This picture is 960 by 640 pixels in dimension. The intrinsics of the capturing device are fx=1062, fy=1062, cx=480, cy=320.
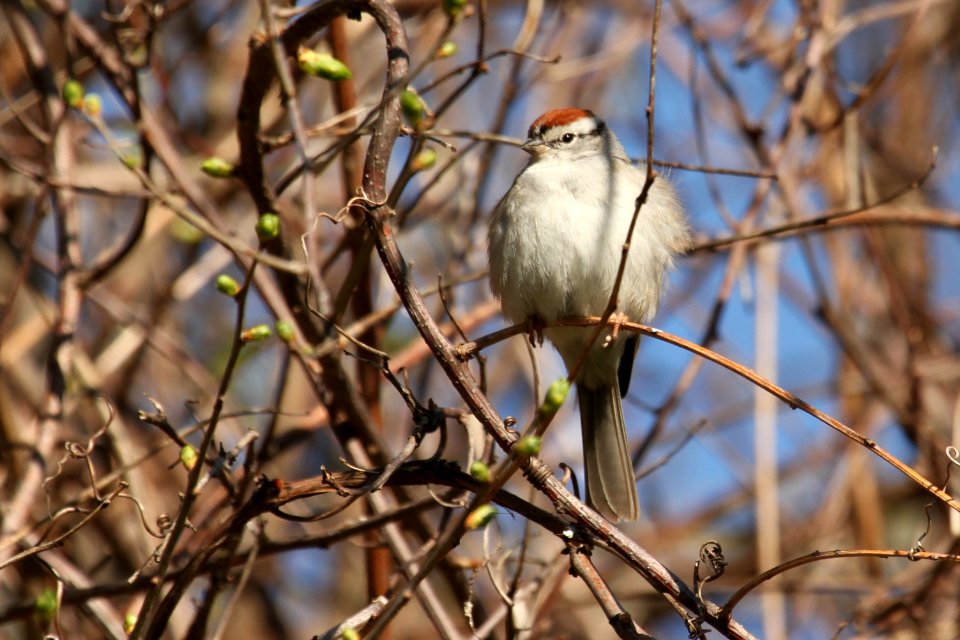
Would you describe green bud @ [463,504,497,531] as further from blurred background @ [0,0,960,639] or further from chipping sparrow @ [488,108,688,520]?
chipping sparrow @ [488,108,688,520]

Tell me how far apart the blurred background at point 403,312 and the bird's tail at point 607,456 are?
0.12 metres

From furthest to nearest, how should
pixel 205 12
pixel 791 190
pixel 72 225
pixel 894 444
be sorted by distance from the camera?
pixel 894 444 < pixel 205 12 < pixel 791 190 < pixel 72 225

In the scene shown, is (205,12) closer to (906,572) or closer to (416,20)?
(416,20)

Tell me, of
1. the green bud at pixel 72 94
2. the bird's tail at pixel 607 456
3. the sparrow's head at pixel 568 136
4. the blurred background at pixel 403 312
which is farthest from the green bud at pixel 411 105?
the sparrow's head at pixel 568 136

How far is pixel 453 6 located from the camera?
231 cm

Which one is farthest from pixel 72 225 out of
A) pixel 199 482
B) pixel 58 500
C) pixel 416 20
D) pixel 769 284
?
pixel 769 284

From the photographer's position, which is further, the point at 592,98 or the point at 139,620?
the point at 592,98

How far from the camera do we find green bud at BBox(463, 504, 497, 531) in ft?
5.76

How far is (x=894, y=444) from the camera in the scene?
17.7ft

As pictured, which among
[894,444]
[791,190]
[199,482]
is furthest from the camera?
[894,444]

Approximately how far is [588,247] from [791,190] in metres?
1.25

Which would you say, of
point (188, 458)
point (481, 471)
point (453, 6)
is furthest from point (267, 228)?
point (453, 6)

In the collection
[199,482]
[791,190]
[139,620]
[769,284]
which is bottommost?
[139,620]

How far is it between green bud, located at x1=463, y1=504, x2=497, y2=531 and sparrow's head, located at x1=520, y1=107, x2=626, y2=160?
1.97 meters
